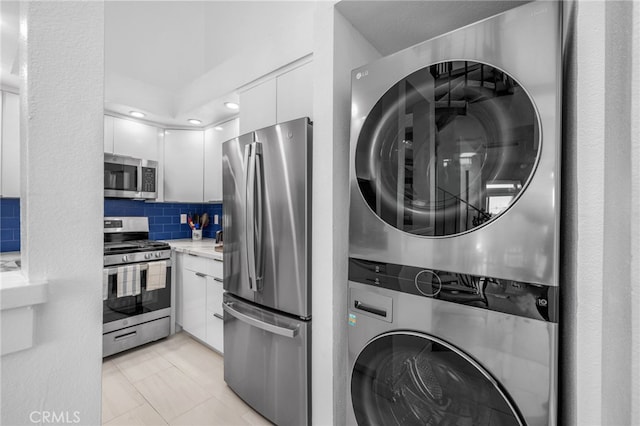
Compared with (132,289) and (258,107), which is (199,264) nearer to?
(132,289)

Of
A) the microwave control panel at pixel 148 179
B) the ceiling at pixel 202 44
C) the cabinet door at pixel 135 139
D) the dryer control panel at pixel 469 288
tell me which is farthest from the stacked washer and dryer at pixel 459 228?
the cabinet door at pixel 135 139

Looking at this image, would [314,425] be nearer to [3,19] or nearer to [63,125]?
[63,125]

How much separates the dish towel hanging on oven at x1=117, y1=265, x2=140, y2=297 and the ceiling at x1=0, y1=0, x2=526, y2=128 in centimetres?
149

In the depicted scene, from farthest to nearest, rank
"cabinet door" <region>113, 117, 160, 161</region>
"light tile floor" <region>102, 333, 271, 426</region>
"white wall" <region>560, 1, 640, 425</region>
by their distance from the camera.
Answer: "cabinet door" <region>113, 117, 160, 161</region> → "light tile floor" <region>102, 333, 271, 426</region> → "white wall" <region>560, 1, 640, 425</region>

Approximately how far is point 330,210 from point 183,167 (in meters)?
2.46

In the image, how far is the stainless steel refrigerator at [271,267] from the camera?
147 cm

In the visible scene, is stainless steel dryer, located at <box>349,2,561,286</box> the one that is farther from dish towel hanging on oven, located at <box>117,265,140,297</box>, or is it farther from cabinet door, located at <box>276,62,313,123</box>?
dish towel hanging on oven, located at <box>117,265,140,297</box>

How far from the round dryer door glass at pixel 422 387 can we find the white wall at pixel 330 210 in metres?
0.22

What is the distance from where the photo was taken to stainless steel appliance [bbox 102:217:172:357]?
2.40 m

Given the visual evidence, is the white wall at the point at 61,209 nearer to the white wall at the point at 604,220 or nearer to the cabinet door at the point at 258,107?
the white wall at the point at 604,220

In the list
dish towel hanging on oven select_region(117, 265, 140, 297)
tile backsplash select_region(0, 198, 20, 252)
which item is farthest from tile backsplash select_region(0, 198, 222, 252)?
dish towel hanging on oven select_region(117, 265, 140, 297)

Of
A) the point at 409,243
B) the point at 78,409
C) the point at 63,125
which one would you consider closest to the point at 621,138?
the point at 409,243

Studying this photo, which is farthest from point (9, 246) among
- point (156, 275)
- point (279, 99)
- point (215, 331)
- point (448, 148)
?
point (448, 148)

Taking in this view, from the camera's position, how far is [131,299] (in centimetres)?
255
